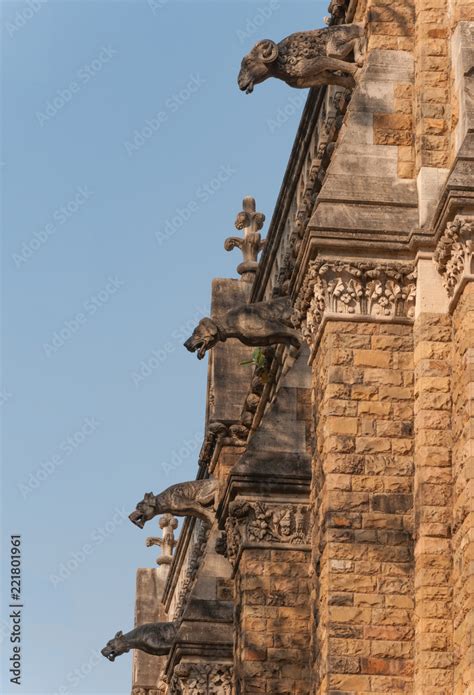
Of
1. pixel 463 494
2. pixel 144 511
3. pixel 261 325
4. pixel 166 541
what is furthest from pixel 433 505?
pixel 166 541

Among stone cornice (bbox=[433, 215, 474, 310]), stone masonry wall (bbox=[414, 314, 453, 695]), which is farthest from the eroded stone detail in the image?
stone cornice (bbox=[433, 215, 474, 310])

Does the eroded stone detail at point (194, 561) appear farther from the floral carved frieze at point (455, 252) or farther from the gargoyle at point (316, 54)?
the floral carved frieze at point (455, 252)

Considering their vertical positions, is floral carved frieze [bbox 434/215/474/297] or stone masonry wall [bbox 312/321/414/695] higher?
floral carved frieze [bbox 434/215/474/297]

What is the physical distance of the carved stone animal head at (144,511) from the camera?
2969 cm

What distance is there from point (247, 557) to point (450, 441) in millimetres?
6019

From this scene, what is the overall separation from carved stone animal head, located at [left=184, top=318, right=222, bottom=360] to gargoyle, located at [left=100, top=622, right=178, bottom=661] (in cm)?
993

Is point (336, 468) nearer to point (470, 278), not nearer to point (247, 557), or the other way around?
point (470, 278)

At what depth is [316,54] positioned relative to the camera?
2333 cm

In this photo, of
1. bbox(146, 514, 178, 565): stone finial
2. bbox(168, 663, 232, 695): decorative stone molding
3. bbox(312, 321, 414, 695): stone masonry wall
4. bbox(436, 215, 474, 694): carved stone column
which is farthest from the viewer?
bbox(146, 514, 178, 565): stone finial

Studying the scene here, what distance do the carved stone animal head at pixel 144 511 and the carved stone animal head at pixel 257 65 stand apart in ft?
28.2

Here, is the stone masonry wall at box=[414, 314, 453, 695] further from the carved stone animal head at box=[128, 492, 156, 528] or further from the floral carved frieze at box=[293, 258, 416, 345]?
the carved stone animal head at box=[128, 492, 156, 528]

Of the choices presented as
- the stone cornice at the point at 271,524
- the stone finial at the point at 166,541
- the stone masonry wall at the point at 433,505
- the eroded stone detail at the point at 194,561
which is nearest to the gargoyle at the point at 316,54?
the stone masonry wall at the point at 433,505

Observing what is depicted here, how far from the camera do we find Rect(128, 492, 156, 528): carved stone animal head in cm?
2969

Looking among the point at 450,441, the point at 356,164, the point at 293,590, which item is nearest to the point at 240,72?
the point at 356,164
